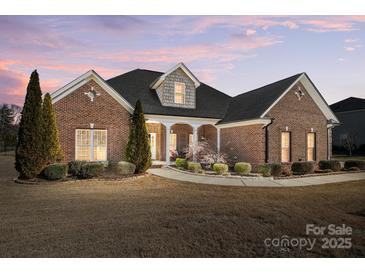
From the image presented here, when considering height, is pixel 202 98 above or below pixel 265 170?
above

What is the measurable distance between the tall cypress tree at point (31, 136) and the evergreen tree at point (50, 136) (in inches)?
13.1

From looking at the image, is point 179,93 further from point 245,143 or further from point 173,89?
point 245,143

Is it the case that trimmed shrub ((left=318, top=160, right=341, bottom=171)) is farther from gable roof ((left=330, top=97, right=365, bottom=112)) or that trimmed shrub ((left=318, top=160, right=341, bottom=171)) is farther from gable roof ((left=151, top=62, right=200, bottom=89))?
gable roof ((left=330, top=97, right=365, bottom=112))

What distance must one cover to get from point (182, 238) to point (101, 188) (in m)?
6.16

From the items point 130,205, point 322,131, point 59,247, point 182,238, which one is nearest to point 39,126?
point 130,205

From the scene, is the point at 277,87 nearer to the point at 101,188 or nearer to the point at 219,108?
the point at 219,108

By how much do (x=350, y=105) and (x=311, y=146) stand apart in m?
23.6

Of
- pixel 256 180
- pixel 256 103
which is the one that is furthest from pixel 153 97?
pixel 256 180

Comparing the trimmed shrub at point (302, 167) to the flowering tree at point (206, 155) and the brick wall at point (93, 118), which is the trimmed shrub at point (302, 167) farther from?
the brick wall at point (93, 118)

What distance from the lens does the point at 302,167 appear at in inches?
598

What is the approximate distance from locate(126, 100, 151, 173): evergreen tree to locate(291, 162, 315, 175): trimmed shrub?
927 centimetres

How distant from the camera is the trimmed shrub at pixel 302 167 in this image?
49.9 ft

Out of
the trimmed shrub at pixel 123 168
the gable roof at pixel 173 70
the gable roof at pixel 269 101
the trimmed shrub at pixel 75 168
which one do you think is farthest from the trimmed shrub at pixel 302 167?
the trimmed shrub at pixel 75 168

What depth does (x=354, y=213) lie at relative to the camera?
709cm
